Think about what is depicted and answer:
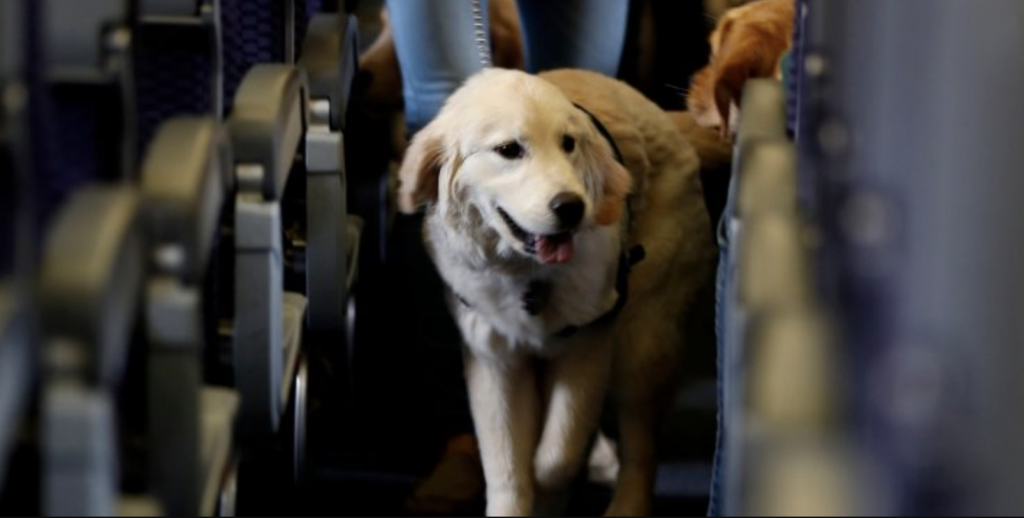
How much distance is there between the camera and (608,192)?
3.64m

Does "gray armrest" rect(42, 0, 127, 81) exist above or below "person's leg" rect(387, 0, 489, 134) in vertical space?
above

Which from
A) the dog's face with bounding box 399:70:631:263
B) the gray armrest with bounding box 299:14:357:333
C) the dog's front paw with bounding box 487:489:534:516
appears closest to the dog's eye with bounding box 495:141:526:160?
the dog's face with bounding box 399:70:631:263

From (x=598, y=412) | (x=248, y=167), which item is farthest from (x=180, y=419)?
(x=598, y=412)

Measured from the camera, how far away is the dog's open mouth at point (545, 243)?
355 centimetres

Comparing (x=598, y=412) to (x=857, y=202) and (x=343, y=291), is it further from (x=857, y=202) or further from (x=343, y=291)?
(x=857, y=202)

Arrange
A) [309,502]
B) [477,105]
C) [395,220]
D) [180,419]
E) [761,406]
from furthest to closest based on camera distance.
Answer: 1. [395,220]
2. [309,502]
3. [477,105]
4. [180,419]
5. [761,406]

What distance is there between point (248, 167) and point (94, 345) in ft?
2.92

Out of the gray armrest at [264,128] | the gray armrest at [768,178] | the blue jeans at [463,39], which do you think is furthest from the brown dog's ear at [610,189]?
the gray armrest at [768,178]

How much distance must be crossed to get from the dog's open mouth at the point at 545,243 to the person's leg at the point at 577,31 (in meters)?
0.76

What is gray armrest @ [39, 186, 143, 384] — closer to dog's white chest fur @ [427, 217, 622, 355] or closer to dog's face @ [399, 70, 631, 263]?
dog's face @ [399, 70, 631, 263]

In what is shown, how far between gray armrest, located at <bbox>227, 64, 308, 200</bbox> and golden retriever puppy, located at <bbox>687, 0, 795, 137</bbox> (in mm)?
1107

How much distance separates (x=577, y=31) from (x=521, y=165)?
74cm

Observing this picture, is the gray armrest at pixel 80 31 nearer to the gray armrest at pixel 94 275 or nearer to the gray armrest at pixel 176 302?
the gray armrest at pixel 176 302

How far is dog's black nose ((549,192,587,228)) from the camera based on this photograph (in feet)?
11.4
